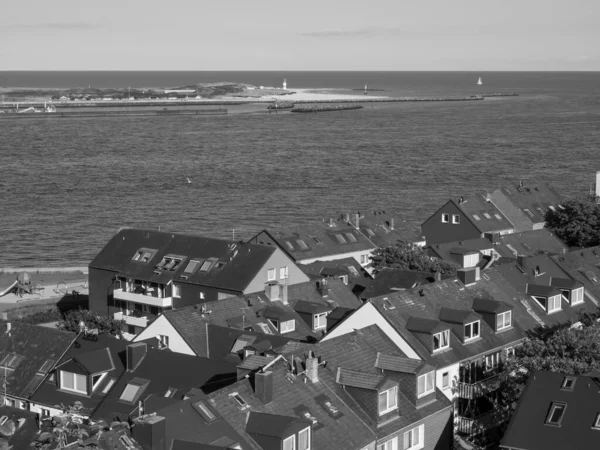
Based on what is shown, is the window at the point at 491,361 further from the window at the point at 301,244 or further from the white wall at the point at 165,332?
the window at the point at 301,244

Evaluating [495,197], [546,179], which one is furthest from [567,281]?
[546,179]

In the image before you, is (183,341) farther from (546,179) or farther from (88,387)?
A: (546,179)

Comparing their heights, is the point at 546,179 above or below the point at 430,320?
below

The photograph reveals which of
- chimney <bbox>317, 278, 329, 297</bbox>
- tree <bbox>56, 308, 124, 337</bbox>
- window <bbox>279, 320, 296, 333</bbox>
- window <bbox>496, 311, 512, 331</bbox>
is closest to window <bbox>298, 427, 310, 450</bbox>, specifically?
window <bbox>279, 320, 296, 333</bbox>

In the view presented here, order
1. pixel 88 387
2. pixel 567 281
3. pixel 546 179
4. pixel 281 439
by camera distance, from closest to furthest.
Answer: pixel 281 439
pixel 88 387
pixel 567 281
pixel 546 179

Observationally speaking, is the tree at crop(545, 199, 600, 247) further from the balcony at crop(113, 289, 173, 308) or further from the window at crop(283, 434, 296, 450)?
the window at crop(283, 434, 296, 450)

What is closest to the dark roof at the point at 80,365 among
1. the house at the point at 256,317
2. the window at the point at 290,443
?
the house at the point at 256,317
